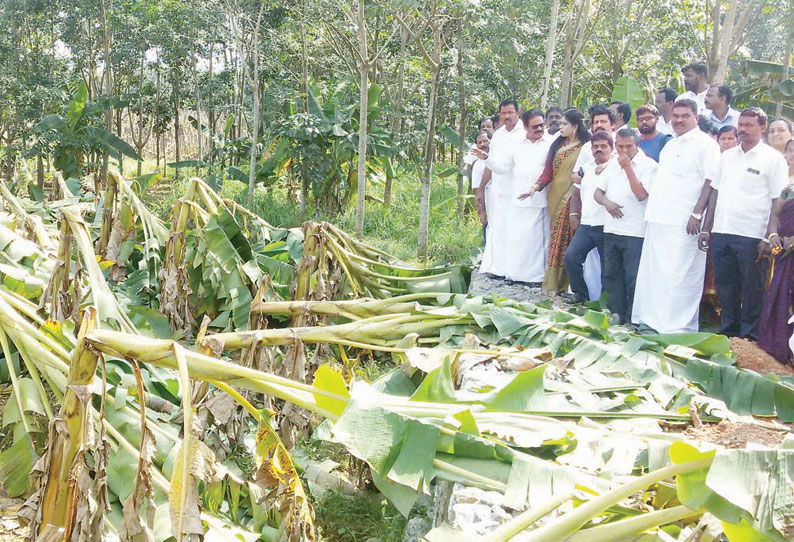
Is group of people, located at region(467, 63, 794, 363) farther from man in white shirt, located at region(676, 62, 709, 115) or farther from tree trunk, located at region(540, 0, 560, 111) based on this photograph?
tree trunk, located at region(540, 0, 560, 111)

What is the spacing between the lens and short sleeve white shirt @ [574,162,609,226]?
587 centimetres

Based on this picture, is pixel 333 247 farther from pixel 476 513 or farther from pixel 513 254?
pixel 513 254

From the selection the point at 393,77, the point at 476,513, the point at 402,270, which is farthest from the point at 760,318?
the point at 393,77

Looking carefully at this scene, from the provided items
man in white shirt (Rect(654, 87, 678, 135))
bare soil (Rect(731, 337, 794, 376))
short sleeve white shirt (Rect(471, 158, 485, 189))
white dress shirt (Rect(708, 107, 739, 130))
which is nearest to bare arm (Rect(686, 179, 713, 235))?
bare soil (Rect(731, 337, 794, 376))

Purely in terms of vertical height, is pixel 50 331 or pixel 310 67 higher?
pixel 310 67

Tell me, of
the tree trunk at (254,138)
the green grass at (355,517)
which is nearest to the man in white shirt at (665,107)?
the green grass at (355,517)

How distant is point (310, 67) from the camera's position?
51.4ft

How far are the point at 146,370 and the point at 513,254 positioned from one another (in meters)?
4.57

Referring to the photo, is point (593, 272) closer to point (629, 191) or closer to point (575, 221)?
point (575, 221)

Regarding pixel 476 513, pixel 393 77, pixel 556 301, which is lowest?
pixel 556 301

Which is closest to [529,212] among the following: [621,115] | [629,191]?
[621,115]

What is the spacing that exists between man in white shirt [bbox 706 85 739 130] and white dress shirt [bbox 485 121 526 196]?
1.68 metres

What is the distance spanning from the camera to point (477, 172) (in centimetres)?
821

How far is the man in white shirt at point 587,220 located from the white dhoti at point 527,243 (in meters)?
0.89
